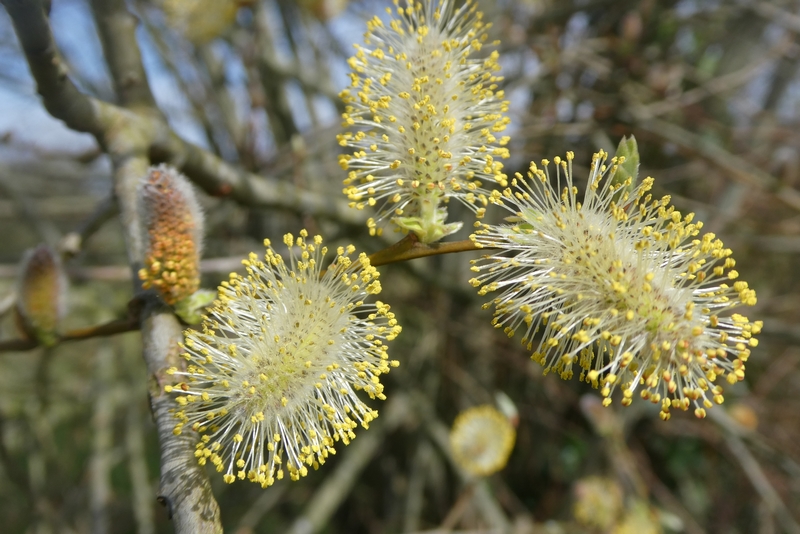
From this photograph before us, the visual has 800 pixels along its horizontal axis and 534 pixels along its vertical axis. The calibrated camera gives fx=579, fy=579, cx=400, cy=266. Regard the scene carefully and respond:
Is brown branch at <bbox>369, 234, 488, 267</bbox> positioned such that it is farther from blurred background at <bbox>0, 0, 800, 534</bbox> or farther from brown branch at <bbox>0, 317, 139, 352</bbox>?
blurred background at <bbox>0, 0, 800, 534</bbox>

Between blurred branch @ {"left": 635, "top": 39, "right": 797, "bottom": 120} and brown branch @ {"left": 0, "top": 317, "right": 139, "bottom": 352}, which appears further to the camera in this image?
blurred branch @ {"left": 635, "top": 39, "right": 797, "bottom": 120}

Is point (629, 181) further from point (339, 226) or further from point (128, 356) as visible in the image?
point (128, 356)

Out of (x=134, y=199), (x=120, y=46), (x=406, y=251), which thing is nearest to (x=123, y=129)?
(x=134, y=199)

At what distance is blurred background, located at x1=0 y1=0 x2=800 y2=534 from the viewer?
2373 millimetres

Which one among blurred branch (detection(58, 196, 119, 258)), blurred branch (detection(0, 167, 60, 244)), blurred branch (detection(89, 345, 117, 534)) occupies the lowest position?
blurred branch (detection(89, 345, 117, 534))

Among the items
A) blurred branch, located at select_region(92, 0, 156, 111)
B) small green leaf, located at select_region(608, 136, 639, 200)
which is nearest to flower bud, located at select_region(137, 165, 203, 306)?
blurred branch, located at select_region(92, 0, 156, 111)

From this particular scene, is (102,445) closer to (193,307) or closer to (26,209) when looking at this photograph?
(26,209)

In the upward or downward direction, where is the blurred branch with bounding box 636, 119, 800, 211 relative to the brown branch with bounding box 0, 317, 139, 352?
upward

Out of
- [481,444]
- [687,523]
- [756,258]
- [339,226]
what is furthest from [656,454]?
[339,226]

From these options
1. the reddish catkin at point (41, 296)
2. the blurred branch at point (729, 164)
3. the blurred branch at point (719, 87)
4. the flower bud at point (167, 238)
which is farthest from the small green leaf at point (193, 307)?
the blurred branch at point (719, 87)

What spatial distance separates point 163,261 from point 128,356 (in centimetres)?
269

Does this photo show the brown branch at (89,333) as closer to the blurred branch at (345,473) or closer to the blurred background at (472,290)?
the blurred background at (472,290)

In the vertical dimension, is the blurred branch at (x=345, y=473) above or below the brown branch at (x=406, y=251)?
below

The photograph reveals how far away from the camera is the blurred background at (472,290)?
2.37 metres
